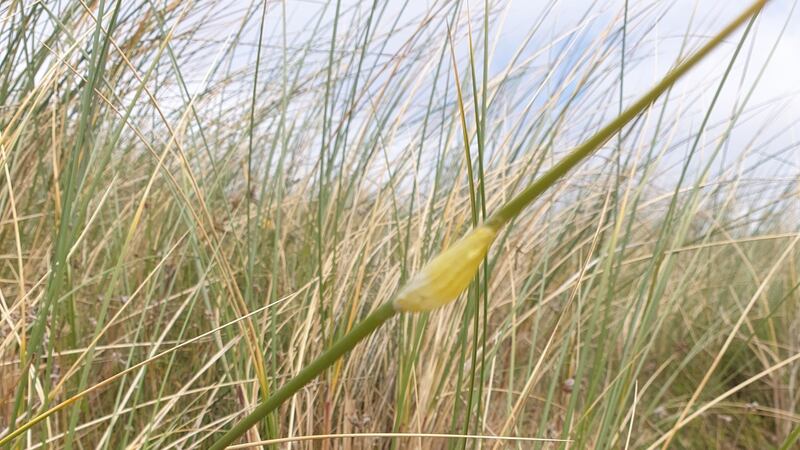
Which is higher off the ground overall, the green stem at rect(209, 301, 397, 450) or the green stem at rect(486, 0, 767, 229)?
the green stem at rect(486, 0, 767, 229)

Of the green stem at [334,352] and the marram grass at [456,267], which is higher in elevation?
the marram grass at [456,267]

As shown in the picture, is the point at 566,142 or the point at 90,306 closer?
the point at 90,306

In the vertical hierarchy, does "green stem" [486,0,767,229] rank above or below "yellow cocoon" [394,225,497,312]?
above

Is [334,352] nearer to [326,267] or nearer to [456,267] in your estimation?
[456,267]

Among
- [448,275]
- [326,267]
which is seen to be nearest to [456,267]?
[448,275]

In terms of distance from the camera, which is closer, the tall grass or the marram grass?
the marram grass

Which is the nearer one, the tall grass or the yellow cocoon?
the yellow cocoon

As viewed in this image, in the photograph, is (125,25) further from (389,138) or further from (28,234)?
(389,138)

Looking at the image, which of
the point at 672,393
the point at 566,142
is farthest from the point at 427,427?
the point at 672,393
